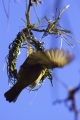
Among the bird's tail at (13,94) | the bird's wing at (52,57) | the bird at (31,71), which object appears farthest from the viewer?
the bird's tail at (13,94)

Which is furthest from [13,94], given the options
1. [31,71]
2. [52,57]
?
[52,57]

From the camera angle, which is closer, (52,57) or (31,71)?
(52,57)

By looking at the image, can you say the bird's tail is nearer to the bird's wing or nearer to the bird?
the bird

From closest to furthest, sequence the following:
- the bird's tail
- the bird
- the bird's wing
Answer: the bird's wing → the bird → the bird's tail

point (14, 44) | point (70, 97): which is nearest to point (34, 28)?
point (14, 44)

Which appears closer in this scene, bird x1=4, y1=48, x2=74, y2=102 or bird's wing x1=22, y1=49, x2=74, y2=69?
bird's wing x1=22, y1=49, x2=74, y2=69

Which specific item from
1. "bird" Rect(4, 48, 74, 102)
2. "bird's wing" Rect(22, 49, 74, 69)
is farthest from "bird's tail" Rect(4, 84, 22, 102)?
"bird's wing" Rect(22, 49, 74, 69)

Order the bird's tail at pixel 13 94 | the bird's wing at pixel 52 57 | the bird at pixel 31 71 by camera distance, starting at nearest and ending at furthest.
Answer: the bird's wing at pixel 52 57
the bird at pixel 31 71
the bird's tail at pixel 13 94

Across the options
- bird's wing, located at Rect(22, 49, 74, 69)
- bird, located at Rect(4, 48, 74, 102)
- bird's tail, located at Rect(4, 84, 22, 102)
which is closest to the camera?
bird's wing, located at Rect(22, 49, 74, 69)

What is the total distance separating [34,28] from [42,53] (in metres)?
0.11

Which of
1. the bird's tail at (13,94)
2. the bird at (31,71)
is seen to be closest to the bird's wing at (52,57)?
the bird at (31,71)

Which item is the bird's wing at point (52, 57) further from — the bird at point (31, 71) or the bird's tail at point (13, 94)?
the bird's tail at point (13, 94)

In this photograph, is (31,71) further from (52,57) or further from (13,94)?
(52,57)

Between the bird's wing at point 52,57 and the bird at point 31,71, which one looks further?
the bird at point 31,71
